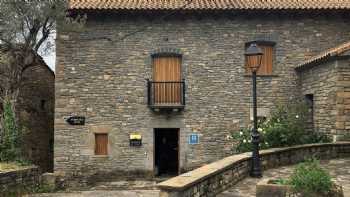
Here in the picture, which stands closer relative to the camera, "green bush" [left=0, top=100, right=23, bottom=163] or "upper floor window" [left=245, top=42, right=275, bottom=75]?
"green bush" [left=0, top=100, right=23, bottom=163]

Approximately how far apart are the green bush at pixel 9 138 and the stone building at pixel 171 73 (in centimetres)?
191

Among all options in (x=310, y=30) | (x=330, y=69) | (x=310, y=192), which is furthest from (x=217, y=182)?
(x=310, y=30)

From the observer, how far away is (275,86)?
16.3 m

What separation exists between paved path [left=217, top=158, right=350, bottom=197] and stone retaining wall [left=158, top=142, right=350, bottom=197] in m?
0.18

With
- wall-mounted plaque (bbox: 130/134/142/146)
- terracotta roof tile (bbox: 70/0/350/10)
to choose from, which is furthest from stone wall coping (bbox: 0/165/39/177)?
terracotta roof tile (bbox: 70/0/350/10)

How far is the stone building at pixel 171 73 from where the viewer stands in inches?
627

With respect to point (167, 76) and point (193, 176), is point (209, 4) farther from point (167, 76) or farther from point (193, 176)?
point (193, 176)

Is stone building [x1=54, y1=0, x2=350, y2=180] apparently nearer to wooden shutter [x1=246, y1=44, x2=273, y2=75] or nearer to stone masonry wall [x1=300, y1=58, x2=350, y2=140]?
wooden shutter [x1=246, y1=44, x2=273, y2=75]

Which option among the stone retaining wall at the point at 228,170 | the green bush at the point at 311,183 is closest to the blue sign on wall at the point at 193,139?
the stone retaining wall at the point at 228,170

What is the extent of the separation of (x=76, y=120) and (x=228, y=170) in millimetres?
8764

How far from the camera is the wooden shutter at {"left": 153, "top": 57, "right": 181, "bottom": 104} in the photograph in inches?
627

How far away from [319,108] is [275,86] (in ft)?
6.92

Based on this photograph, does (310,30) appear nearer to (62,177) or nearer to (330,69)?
(330,69)

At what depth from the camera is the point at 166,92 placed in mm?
15906
